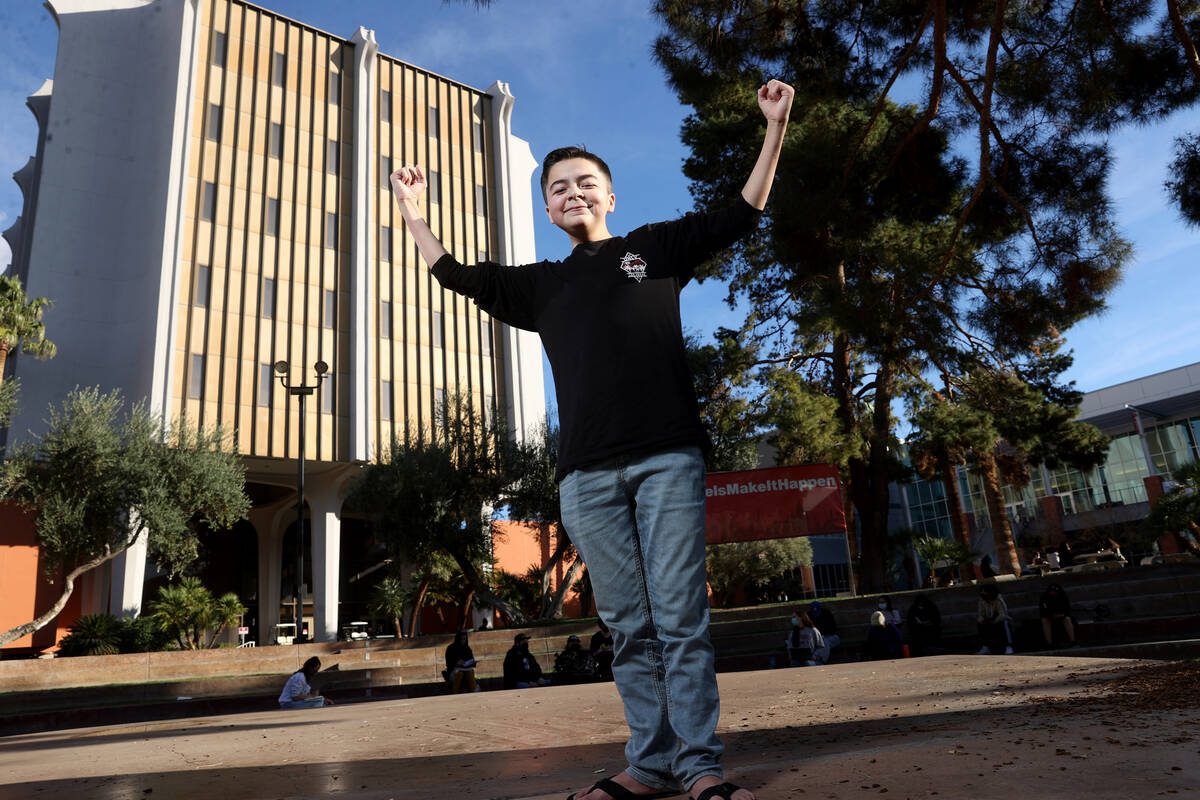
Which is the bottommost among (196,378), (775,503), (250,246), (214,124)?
(775,503)

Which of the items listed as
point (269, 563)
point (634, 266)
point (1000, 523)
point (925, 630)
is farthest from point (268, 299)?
point (634, 266)

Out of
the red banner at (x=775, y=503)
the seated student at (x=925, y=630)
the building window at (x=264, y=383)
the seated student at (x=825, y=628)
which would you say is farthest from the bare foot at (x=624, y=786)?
the building window at (x=264, y=383)

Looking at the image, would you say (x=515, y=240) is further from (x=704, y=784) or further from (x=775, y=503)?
(x=704, y=784)

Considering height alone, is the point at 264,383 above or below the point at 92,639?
above

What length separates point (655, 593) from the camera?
79.1 inches

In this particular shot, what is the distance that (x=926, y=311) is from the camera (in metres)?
9.91

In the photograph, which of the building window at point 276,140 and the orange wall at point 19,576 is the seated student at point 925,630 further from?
the building window at point 276,140

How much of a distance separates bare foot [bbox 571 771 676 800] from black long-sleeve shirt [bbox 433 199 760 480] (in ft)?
2.52

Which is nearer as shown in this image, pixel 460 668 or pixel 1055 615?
pixel 1055 615

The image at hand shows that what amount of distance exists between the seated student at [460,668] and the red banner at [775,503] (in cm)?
683

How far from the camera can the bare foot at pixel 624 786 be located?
5.91 ft

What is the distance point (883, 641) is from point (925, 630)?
1321mm

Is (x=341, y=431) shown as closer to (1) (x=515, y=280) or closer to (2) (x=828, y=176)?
(2) (x=828, y=176)

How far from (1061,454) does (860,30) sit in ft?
40.7
